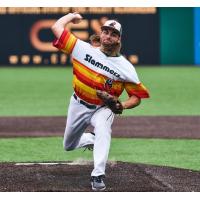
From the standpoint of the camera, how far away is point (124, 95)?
55.1ft

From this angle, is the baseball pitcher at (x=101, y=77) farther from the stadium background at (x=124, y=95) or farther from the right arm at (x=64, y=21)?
the stadium background at (x=124, y=95)

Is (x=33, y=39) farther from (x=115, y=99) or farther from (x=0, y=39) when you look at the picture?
(x=115, y=99)

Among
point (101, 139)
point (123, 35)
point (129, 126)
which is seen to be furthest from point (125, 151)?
point (123, 35)

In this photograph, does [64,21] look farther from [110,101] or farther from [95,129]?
[95,129]

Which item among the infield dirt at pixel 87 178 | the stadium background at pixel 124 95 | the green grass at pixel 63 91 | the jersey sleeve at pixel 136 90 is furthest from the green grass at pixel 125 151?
the green grass at pixel 63 91

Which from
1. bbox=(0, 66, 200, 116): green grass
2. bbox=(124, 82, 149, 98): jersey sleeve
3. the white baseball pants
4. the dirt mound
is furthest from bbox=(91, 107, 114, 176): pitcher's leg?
bbox=(0, 66, 200, 116): green grass

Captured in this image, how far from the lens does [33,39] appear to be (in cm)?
2591

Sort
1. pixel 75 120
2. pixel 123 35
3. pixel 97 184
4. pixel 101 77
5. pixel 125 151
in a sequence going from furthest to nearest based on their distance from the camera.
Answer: pixel 123 35 → pixel 125 151 → pixel 75 120 → pixel 101 77 → pixel 97 184

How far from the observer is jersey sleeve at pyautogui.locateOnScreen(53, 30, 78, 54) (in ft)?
22.2

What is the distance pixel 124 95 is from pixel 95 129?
1006 centimetres

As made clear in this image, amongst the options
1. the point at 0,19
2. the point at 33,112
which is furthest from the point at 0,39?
the point at 33,112

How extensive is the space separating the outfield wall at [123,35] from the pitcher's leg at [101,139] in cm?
1854

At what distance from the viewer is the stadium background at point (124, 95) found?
31.1 ft

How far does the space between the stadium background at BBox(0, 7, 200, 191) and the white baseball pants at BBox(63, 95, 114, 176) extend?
88cm
